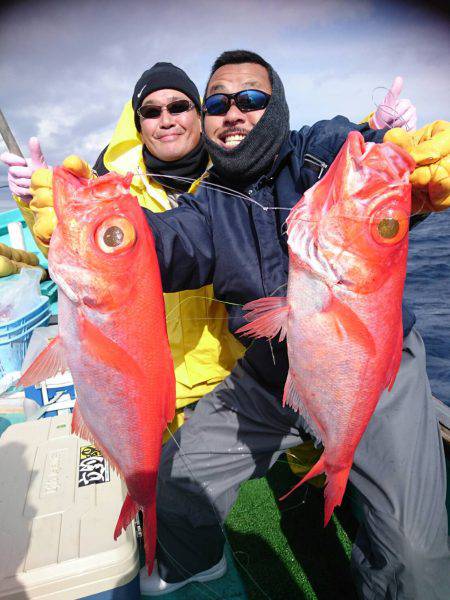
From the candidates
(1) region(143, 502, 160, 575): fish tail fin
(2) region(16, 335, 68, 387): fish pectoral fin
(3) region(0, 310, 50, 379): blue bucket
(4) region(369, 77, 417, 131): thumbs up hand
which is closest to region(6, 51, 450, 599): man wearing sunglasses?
(4) region(369, 77, 417, 131): thumbs up hand

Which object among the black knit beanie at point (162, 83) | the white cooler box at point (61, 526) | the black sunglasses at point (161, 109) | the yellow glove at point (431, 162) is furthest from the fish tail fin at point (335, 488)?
the black knit beanie at point (162, 83)

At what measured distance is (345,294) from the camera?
1.45 m

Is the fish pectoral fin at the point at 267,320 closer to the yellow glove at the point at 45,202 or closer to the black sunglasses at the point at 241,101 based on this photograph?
the yellow glove at the point at 45,202

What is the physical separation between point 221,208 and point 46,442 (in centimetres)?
186

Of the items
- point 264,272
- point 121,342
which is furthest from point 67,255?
point 264,272

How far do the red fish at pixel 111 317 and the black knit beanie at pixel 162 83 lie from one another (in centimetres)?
211

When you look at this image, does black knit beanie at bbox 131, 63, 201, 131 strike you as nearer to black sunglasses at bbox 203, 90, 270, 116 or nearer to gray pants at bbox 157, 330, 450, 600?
black sunglasses at bbox 203, 90, 270, 116

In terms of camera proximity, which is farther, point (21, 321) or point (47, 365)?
point (21, 321)

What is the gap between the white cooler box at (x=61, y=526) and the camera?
186 centimetres

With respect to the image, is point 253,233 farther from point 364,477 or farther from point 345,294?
point 364,477

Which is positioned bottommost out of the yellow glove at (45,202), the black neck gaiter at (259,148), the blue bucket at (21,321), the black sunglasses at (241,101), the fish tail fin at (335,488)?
the blue bucket at (21,321)

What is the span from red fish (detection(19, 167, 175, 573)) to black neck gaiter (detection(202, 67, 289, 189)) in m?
0.94

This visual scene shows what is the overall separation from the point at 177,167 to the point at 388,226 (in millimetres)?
2244

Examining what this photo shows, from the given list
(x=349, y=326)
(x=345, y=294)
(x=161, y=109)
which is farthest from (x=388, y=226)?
(x=161, y=109)
